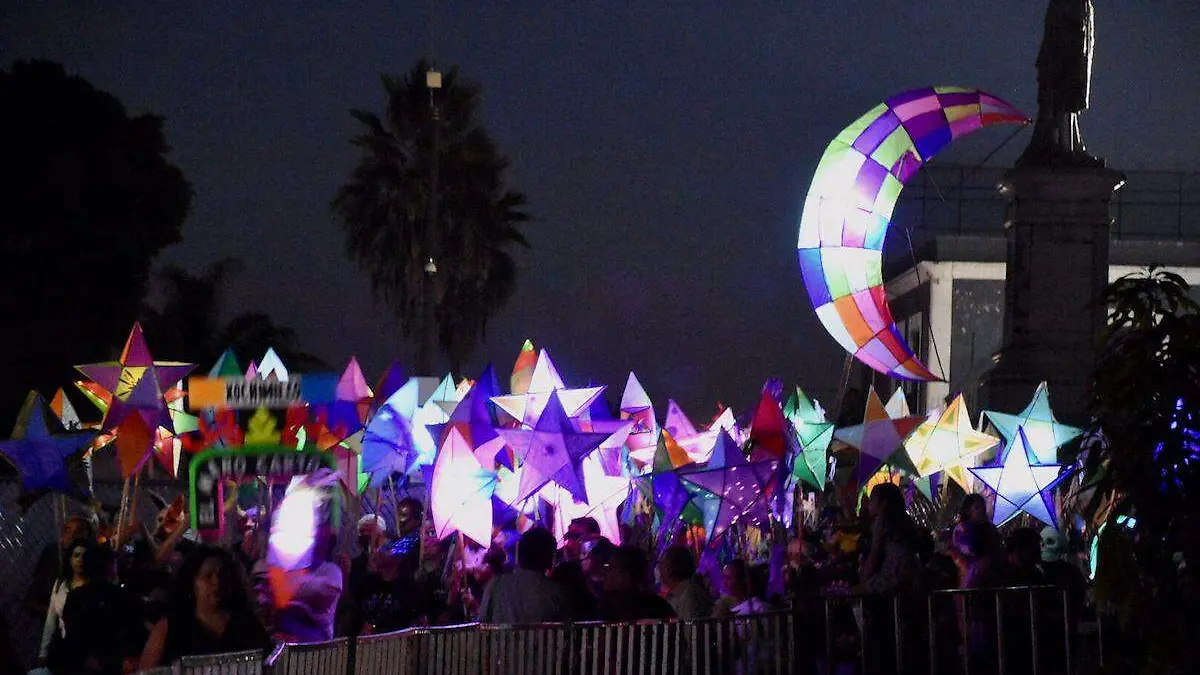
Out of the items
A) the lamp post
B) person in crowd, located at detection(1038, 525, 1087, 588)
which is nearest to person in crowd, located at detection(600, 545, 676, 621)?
person in crowd, located at detection(1038, 525, 1087, 588)

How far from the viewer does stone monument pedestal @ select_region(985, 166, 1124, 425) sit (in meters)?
25.4

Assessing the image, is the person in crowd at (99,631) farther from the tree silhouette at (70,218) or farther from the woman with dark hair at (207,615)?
the tree silhouette at (70,218)

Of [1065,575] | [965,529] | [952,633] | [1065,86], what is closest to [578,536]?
[965,529]

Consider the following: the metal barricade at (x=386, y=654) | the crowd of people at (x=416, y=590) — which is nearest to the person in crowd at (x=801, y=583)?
the crowd of people at (x=416, y=590)

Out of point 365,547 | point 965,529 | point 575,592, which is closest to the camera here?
point 575,592

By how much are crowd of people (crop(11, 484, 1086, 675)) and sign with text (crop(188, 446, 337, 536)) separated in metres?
0.80

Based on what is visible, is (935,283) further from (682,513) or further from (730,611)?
(730,611)

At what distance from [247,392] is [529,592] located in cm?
829

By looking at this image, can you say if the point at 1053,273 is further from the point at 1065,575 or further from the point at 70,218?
the point at 70,218

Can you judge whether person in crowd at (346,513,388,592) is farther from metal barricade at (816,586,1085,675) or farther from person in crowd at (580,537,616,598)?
metal barricade at (816,586,1085,675)

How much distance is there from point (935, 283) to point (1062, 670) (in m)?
42.6

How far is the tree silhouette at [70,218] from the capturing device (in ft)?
118

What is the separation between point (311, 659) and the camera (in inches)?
259

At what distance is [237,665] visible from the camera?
5996 mm
